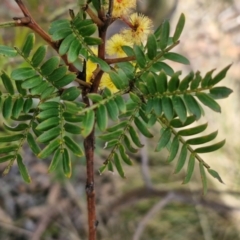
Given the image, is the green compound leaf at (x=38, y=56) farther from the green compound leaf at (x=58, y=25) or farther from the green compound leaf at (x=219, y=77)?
the green compound leaf at (x=219, y=77)

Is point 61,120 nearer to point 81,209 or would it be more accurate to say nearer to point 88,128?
point 88,128

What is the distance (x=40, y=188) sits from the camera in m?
1.87

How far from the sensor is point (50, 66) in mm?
330

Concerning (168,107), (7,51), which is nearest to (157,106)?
(168,107)

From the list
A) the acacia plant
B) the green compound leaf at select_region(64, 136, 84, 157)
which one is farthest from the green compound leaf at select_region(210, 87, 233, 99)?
the green compound leaf at select_region(64, 136, 84, 157)

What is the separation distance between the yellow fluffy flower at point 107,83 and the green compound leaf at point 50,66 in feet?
0.12

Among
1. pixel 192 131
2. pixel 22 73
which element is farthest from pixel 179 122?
pixel 22 73

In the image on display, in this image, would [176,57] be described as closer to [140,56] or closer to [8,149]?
[140,56]

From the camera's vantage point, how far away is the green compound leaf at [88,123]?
285 mm

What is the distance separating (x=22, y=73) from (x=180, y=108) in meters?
0.12

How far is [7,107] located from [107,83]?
8 cm

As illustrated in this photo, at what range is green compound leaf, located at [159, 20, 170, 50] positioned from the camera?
31 cm

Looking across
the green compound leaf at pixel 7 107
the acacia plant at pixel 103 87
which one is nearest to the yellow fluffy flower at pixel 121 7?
the acacia plant at pixel 103 87

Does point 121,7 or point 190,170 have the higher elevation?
point 121,7
